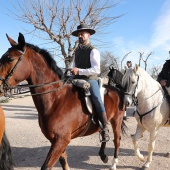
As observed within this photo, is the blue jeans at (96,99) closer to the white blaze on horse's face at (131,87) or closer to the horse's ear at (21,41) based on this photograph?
the white blaze on horse's face at (131,87)

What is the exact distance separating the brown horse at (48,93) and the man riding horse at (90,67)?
0.22 m

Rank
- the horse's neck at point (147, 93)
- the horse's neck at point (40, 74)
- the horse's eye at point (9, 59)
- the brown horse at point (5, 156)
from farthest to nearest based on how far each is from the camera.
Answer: the horse's neck at point (147, 93) < the brown horse at point (5, 156) < the horse's neck at point (40, 74) < the horse's eye at point (9, 59)

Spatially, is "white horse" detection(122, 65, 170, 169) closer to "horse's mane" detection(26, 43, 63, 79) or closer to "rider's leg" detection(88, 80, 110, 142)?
"rider's leg" detection(88, 80, 110, 142)

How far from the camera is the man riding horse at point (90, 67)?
10.3 feet

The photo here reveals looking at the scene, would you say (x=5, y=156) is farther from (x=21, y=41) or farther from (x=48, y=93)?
(x=21, y=41)

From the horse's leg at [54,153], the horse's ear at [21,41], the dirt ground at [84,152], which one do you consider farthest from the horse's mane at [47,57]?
the dirt ground at [84,152]

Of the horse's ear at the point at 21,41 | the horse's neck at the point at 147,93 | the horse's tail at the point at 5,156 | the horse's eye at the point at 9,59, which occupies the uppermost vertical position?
the horse's ear at the point at 21,41

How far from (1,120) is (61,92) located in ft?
2.96

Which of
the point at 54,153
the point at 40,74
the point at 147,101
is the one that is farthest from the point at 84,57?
the point at 147,101

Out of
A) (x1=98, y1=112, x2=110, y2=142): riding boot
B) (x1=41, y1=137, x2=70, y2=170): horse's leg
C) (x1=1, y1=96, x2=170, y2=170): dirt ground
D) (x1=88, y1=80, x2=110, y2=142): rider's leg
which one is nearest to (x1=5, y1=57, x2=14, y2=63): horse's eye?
(x1=41, y1=137, x2=70, y2=170): horse's leg

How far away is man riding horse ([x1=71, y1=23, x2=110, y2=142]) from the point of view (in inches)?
124

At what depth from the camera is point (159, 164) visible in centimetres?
412

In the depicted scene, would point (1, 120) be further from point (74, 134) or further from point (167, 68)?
point (167, 68)

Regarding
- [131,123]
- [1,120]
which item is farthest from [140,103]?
[131,123]
